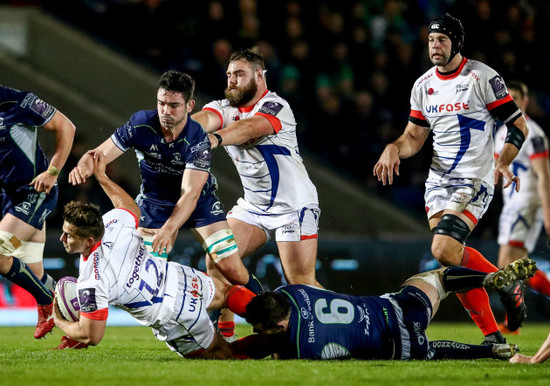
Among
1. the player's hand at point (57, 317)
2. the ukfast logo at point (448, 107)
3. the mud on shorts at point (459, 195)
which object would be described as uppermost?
the ukfast logo at point (448, 107)

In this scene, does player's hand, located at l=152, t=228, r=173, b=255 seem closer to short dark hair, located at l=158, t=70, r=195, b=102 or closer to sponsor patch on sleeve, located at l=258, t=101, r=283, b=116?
short dark hair, located at l=158, t=70, r=195, b=102

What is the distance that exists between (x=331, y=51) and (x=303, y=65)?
57cm

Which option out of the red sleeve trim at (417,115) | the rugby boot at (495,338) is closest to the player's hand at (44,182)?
the red sleeve trim at (417,115)

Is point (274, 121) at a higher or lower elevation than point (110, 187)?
higher

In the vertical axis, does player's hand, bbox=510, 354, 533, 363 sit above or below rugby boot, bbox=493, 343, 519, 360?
above

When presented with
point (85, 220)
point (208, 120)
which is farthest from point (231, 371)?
point (208, 120)

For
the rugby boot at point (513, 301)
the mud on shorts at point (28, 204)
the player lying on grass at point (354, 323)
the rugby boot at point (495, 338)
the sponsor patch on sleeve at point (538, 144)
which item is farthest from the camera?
the sponsor patch on sleeve at point (538, 144)

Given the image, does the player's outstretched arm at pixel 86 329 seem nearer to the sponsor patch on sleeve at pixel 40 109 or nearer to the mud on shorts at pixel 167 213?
the mud on shorts at pixel 167 213

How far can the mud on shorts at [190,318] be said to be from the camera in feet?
20.1

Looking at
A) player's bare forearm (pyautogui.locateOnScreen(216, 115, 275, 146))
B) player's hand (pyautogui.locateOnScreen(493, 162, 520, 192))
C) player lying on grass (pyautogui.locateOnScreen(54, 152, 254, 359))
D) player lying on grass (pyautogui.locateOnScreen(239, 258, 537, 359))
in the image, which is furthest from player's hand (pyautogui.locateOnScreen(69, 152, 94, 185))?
player's hand (pyautogui.locateOnScreen(493, 162, 520, 192))

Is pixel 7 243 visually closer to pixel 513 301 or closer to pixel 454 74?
pixel 454 74

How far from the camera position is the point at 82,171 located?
21.0 ft

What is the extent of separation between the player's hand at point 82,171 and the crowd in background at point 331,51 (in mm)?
6840

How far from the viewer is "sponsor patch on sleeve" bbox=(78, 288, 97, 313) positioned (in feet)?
18.9
